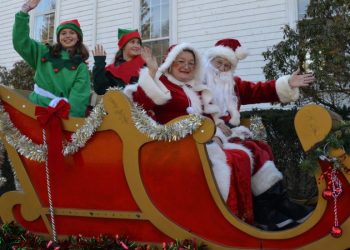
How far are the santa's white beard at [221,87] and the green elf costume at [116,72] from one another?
72 centimetres

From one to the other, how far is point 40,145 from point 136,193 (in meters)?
0.76

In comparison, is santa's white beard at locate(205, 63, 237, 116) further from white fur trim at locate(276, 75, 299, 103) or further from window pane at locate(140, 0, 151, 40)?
window pane at locate(140, 0, 151, 40)

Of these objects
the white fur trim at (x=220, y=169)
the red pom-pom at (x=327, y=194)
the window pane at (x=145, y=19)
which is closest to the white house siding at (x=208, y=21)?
the window pane at (x=145, y=19)

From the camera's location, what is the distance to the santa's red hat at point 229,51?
3393mm

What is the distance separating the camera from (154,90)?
2607mm

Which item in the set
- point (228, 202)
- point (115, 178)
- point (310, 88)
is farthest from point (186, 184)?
point (310, 88)

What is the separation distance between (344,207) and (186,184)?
0.81m

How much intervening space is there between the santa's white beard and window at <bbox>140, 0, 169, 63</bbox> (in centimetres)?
507

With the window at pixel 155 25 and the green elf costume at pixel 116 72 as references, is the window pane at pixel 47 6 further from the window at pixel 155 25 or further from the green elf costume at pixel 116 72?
the green elf costume at pixel 116 72

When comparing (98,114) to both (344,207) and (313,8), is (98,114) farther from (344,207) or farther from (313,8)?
(313,8)

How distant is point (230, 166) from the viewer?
2422 mm

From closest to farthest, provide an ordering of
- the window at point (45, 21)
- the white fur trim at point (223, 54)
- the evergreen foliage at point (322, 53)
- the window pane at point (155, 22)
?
the white fur trim at point (223, 54) < the evergreen foliage at point (322, 53) < the window pane at point (155, 22) < the window at point (45, 21)

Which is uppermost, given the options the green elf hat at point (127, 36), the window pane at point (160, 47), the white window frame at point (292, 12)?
the white window frame at point (292, 12)

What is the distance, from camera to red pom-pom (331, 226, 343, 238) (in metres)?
1.87
